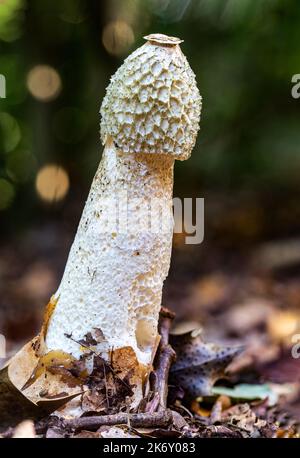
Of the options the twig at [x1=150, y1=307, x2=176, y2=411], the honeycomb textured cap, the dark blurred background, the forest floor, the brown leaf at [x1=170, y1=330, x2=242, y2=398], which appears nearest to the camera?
the honeycomb textured cap

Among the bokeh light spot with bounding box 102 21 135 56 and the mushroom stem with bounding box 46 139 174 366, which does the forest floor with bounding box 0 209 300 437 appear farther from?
the bokeh light spot with bounding box 102 21 135 56

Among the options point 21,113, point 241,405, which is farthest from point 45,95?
point 241,405

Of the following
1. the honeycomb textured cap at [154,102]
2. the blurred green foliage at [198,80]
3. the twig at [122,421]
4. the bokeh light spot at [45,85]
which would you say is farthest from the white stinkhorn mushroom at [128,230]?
the bokeh light spot at [45,85]

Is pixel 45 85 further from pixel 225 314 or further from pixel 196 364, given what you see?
pixel 196 364

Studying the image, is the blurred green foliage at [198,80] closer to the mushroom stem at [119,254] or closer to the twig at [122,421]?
the mushroom stem at [119,254]

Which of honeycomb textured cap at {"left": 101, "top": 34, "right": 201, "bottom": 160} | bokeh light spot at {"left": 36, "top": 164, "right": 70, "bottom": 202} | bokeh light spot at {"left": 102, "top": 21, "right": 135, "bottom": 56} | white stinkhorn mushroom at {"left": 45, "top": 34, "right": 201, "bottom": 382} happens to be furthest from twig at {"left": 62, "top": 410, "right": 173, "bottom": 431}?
bokeh light spot at {"left": 36, "top": 164, "right": 70, "bottom": 202}
